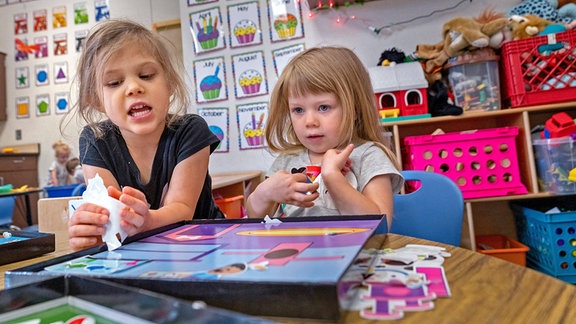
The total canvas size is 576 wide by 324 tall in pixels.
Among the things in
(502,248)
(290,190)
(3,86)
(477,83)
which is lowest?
(502,248)

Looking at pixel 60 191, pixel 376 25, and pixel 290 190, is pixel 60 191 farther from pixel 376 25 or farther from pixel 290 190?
pixel 290 190

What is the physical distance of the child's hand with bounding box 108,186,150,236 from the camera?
49 cm

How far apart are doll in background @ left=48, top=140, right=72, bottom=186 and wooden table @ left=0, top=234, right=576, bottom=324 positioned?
14.6ft

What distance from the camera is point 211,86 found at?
2.62 metres

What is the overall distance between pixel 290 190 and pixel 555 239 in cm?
150

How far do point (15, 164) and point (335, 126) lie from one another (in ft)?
14.6

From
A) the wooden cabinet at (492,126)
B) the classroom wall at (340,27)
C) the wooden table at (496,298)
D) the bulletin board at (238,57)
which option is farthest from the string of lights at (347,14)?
the wooden table at (496,298)

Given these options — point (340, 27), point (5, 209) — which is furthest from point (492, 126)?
point (5, 209)

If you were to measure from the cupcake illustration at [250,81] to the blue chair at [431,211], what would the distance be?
5.42 feet

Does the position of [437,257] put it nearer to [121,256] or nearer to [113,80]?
[121,256]

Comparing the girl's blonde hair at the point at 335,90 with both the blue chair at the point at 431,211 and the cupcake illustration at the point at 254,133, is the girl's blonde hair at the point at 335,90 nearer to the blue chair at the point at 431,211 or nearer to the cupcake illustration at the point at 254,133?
the blue chair at the point at 431,211

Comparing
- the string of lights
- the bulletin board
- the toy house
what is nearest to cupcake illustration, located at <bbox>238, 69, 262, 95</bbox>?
the bulletin board

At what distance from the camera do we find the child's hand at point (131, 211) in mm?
487

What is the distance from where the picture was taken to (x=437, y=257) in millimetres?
382
